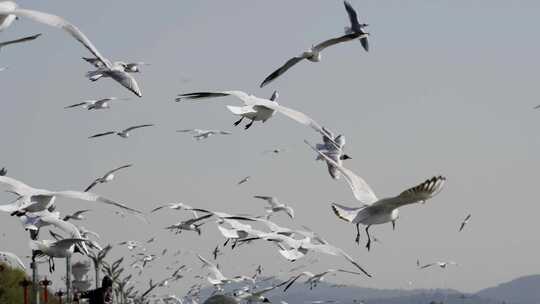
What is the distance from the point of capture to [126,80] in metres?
20.3

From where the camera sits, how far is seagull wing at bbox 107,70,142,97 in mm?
19500

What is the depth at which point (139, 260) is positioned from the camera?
43031mm

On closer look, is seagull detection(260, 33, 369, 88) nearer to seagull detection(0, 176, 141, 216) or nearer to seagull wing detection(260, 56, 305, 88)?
seagull wing detection(260, 56, 305, 88)

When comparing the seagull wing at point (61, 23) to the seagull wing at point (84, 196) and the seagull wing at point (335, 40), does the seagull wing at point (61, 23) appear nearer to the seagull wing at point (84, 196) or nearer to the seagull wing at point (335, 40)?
the seagull wing at point (84, 196)

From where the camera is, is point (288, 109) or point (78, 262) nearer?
point (288, 109)

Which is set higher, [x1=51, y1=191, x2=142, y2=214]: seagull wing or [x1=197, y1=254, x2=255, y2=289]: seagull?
[x1=51, y1=191, x2=142, y2=214]: seagull wing

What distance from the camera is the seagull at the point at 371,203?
12.2 m

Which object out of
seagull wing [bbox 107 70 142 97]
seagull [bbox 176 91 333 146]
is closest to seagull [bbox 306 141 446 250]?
seagull [bbox 176 91 333 146]

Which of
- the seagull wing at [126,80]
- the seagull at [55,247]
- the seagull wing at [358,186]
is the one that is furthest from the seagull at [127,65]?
the seagull wing at [358,186]

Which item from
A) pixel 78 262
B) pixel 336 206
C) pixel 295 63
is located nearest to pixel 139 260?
pixel 78 262

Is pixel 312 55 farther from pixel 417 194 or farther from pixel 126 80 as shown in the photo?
pixel 417 194

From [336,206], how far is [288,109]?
4.82 metres

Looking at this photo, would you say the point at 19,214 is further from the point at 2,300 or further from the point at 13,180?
the point at 2,300

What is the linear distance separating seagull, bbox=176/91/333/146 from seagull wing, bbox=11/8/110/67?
1.71m
